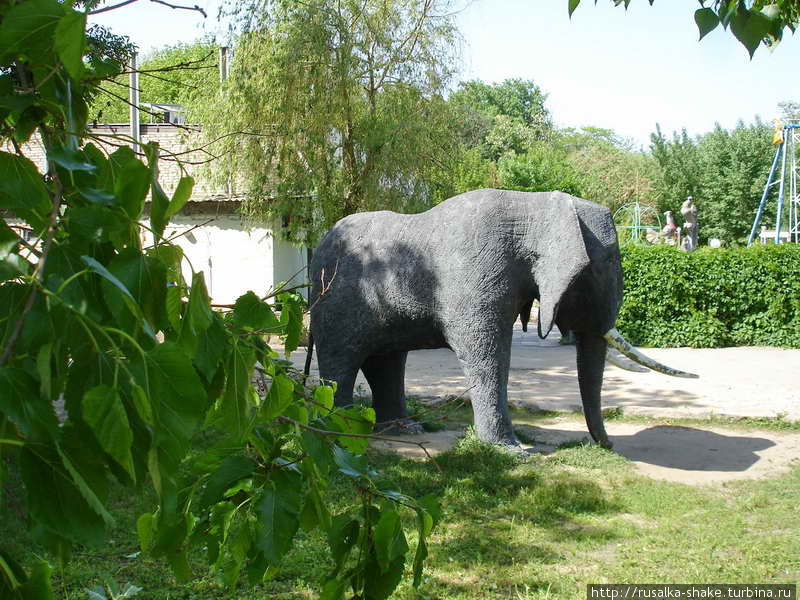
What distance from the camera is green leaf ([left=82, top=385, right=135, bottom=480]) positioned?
68cm

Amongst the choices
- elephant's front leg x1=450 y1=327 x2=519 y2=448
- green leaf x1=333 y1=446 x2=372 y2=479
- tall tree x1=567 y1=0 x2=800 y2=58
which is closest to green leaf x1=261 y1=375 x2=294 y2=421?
green leaf x1=333 y1=446 x2=372 y2=479

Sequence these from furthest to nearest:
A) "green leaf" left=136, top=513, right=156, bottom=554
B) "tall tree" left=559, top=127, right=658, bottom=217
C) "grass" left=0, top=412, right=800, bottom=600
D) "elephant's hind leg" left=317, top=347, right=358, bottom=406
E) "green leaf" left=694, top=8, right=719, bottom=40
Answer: "tall tree" left=559, top=127, right=658, bottom=217, "elephant's hind leg" left=317, top=347, right=358, bottom=406, "grass" left=0, top=412, right=800, bottom=600, "green leaf" left=694, top=8, right=719, bottom=40, "green leaf" left=136, top=513, right=156, bottom=554

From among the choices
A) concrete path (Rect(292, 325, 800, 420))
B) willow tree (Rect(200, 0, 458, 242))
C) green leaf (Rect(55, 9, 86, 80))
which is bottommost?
concrete path (Rect(292, 325, 800, 420))

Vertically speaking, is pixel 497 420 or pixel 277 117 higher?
pixel 277 117

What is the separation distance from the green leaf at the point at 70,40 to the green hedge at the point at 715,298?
567 inches

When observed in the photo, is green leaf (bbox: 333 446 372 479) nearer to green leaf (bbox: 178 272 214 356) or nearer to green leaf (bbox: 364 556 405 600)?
green leaf (bbox: 364 556 405 600)

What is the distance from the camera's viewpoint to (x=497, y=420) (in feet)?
20.0

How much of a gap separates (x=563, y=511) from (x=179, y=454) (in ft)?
15.1

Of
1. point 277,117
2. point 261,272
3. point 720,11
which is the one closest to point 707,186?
point 261,272

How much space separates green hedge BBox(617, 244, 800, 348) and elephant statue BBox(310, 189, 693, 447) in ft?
28.5

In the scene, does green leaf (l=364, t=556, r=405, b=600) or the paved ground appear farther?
the paved ground

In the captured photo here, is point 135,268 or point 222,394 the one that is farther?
point 222,394

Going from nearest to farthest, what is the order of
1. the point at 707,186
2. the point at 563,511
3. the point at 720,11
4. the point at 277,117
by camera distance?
the point at 720,11 → the point at 563,511 → the point at 277,117 → the point at 707,186

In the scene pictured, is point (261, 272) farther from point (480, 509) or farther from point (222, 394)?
point (222, 394)
